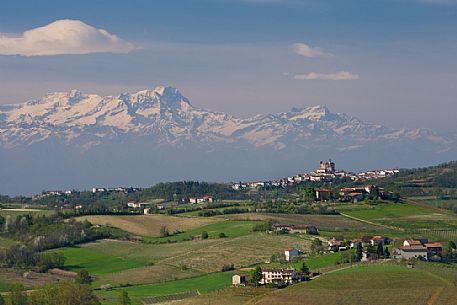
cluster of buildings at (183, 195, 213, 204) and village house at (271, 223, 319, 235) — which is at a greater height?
cluster of buildings at (183, 195, 213, 204)

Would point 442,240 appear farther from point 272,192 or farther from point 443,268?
point 272,192

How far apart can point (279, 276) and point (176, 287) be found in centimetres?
790

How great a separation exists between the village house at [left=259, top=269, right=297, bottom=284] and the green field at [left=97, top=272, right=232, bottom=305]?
108 inches

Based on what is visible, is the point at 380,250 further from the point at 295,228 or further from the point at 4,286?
the point at 4,286

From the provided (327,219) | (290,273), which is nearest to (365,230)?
(327,219)

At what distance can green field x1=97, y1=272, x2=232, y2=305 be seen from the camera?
6844 centimetres

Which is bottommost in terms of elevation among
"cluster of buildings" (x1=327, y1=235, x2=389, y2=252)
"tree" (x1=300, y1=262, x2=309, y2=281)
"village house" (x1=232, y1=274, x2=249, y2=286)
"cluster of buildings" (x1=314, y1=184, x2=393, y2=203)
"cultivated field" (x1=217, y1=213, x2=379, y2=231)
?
"village house" (x1=232, y1=274, x2=249, y2=286)

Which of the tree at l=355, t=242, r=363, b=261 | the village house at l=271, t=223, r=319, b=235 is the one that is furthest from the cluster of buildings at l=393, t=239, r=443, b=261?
the village house at l=271, t=223, r=319, b=235

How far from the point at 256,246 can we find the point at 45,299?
2917 cm

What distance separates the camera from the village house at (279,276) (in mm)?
68688

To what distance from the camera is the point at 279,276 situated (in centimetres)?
6938

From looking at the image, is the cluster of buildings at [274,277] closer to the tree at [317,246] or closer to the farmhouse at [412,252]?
the farmhouse at [412,252]

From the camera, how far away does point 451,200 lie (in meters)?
134

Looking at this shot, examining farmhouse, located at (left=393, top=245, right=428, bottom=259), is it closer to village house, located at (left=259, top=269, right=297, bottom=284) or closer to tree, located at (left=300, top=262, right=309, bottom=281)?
tree, located at (left=300, top=262, right=309, bottom=281)
